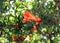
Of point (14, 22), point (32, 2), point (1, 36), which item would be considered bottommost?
point (1, 36)

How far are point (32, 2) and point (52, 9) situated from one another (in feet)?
0.92

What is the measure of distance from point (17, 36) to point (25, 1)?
49 centimetres

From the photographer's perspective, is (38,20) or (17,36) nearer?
(38,20)

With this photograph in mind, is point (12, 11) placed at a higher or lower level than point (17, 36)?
higher

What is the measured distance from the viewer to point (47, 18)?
2814 mm

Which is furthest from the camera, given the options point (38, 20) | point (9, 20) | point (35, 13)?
point (9, 20)

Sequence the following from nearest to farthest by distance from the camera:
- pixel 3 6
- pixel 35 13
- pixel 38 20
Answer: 1. pixel 38 20
2. pixel 35 13
3. pixel 3 6

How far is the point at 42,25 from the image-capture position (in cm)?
272

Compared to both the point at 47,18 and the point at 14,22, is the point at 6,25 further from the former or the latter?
the point at 47,18

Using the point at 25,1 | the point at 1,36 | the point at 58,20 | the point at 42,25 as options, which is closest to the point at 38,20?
the point at 42,25

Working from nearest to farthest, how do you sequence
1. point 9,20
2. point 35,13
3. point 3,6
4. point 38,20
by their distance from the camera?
point 38,20
point 35,13
point 9,20
point 3,6

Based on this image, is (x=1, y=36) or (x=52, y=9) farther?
(x=1, y=36)

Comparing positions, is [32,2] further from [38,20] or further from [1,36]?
[1,36]

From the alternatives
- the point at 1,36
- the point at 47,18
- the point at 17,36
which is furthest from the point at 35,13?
the point at 1,36
